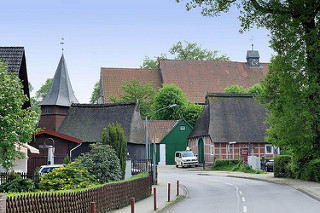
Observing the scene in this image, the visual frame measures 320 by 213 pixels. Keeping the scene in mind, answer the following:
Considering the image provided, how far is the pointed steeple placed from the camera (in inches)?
2110

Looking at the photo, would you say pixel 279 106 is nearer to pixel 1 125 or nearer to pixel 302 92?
pixel 302 92

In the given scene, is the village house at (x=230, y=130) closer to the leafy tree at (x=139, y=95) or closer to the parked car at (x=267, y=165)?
the parked car at (x=267, y=165)

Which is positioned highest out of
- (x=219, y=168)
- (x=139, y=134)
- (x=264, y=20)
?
(x=264, y=20)

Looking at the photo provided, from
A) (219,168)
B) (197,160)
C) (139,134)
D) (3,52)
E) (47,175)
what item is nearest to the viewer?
(47,175)

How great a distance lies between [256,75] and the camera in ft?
271

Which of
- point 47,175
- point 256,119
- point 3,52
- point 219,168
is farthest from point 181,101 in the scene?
point 47,175

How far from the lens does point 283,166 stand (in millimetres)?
33562

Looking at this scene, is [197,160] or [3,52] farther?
[197,160]

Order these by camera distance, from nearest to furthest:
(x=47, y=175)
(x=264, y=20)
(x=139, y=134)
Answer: (x=47, y=175) < (x=264, y=20) < (x=139, y=134)

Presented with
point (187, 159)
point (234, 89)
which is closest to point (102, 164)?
point (187, 159)

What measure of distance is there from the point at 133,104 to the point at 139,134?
3.67 meters

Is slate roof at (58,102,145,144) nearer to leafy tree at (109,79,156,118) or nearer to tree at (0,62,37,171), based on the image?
tree at (0,62,37,171)

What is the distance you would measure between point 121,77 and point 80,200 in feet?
221

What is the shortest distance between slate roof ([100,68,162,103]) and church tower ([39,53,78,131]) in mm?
21411
